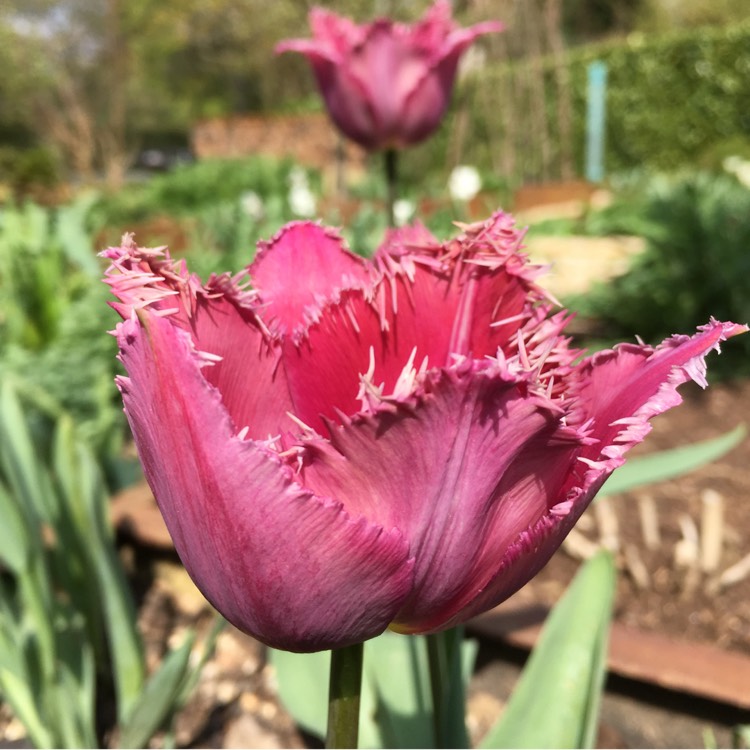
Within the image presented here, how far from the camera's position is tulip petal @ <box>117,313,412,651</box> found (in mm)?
298

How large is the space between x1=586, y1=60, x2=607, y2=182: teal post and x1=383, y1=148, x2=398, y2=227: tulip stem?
27.3 feet

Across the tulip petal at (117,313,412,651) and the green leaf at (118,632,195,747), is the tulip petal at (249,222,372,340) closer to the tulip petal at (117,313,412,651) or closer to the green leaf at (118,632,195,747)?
the tulip petal at (117,313,412,651)

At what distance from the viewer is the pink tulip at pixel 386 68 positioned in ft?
4.39

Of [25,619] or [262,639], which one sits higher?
[262,639]

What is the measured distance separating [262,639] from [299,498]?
0.08 metres

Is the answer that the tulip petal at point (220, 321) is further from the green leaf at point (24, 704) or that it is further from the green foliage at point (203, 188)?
the green foliage at point (203, 188)

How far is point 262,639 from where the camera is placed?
337 millimetres

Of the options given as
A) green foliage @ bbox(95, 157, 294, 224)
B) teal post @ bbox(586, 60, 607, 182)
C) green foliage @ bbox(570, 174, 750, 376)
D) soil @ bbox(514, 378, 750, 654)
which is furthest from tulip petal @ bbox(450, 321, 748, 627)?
teal post @ bbox(586, 60, 607, 182)

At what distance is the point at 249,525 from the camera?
0.31m

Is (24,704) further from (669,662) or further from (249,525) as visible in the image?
(669,662)

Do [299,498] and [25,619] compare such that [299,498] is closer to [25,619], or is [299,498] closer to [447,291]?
[447,291]

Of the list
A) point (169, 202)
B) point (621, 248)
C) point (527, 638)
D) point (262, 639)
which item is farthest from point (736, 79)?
point (262, 639)

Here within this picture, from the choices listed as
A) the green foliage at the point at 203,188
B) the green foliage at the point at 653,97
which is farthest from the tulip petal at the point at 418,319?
the green foliage at the point at 653,97

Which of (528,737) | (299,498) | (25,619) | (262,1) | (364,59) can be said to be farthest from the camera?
(262,1)
